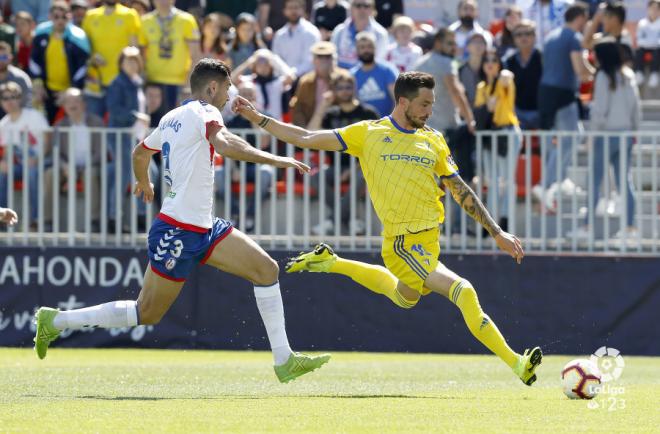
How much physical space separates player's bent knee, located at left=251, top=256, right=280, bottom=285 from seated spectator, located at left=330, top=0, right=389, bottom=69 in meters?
8.17

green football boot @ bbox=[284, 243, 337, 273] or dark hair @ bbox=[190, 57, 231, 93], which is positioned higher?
dark hair @ bbox=[190, 57, 231, 93]

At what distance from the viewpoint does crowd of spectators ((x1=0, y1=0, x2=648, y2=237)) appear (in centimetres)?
1667

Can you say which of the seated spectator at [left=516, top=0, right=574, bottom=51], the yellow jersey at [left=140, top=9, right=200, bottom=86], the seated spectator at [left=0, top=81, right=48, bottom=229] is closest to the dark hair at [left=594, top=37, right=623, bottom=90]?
the seated spectator at [left=516, top=0, right=574, bottom=51]

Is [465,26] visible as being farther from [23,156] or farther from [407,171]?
[407,171]

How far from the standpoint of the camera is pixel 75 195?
54.2 ft

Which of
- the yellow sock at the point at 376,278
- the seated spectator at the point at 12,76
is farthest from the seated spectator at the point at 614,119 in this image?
the seated spectator at the point at 12,76

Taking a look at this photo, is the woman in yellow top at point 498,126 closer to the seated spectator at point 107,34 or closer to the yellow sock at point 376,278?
the yellow sock at point 376,278

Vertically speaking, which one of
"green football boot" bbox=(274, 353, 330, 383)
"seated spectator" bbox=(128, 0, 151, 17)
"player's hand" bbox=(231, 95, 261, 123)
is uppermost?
"seated spectator" bbox=(128, 0, 151, 17)

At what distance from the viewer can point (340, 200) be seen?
1650 centimetres

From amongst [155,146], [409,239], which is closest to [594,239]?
[409,239]

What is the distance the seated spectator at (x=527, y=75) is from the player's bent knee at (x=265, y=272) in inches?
301

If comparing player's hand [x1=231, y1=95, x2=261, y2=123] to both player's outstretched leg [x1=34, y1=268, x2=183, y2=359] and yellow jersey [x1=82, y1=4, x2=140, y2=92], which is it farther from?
yellow jersey [x1=82, y1=4, x2=140, y2=92]

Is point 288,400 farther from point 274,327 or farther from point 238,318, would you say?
point 238,318

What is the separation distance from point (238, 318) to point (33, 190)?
2732 millimetres
